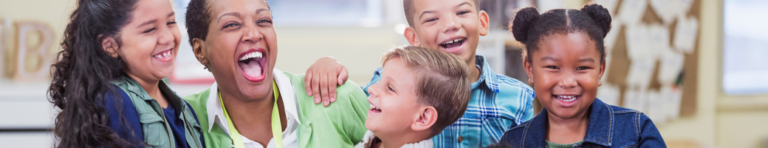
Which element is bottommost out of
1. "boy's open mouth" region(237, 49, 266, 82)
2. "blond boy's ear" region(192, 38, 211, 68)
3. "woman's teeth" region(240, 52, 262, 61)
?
"boy's open mouth" region(237, 49, 266, 82)

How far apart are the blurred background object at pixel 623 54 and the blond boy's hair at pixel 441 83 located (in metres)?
1.78

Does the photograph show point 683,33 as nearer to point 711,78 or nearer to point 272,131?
point 711,78

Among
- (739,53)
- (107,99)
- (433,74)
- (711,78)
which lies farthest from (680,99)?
(107,99)

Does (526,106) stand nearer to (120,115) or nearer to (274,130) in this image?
(274,130)

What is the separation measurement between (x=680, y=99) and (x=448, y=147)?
277 cm

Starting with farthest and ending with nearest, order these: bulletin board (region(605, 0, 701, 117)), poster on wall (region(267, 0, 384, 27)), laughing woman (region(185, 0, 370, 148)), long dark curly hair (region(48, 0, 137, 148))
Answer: bulletin board (region(605, 0, 701, 117)) → poster on wall (region(267, 0, 384, 27)) → laughing woman (region(185, 0, 370, 148)) → long dark curly hair (region(48, 0, 137, 148))

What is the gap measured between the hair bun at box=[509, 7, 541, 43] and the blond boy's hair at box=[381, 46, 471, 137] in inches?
5.6

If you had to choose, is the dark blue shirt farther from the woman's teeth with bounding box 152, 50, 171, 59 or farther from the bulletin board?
the bulletin board

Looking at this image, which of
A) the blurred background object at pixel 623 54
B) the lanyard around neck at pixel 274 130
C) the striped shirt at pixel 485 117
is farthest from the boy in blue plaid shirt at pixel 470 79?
the blurred background object at pixel 623 54

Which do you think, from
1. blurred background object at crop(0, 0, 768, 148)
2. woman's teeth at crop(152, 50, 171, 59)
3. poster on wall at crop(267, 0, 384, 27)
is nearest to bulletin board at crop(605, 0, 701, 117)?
blurred background object at crop(0, 0, 768, 148)

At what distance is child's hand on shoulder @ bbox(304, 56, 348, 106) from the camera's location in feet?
4.68

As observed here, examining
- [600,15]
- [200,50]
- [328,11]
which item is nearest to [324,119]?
[200,50]

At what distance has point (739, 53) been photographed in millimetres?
3734

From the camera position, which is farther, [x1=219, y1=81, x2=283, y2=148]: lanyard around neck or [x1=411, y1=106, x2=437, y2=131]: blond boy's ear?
[x1=219, y1=81, x2=283, y2=148]: lanyard around neck
